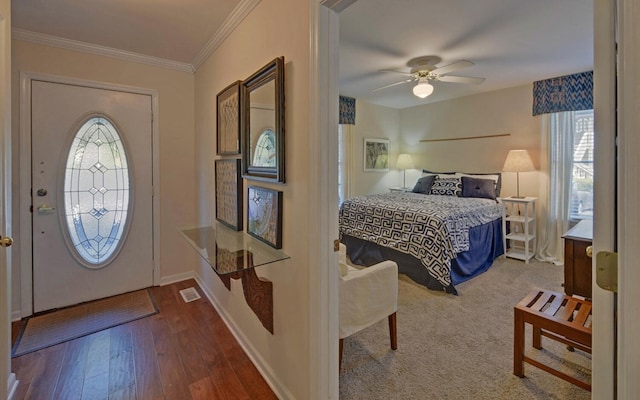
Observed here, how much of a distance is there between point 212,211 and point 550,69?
425 cm

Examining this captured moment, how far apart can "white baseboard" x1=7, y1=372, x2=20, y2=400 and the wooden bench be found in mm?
2904

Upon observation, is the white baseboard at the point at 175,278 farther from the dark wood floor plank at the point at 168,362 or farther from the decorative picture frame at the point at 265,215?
the decorative picture frame at the point at 265,215

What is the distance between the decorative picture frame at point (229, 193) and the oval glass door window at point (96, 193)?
1.10 metres

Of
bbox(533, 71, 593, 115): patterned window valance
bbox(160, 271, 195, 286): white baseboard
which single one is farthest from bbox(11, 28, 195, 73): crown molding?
bbox(533, 71, 593, 115): patterned window valance

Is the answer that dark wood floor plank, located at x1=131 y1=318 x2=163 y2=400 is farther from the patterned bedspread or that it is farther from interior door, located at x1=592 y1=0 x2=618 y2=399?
the patterned bedspread

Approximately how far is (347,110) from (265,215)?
364 centimetres

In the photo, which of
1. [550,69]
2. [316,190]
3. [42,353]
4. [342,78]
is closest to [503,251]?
[550,69]

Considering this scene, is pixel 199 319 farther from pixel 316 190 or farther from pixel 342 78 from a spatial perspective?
pixel 342 78

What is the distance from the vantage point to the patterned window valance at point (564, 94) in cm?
360

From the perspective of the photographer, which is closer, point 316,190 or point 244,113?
point 316,190

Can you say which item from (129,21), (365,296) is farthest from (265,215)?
(129,21)

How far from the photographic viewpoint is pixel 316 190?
4.40 ft

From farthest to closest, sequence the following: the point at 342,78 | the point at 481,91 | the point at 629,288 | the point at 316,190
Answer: the point at 481,91
the point at 342,78
the point at 316,190
the point at 629,288

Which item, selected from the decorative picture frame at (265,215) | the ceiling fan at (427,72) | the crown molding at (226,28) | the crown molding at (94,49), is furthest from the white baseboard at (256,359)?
the ceiling fan at (427,72)
